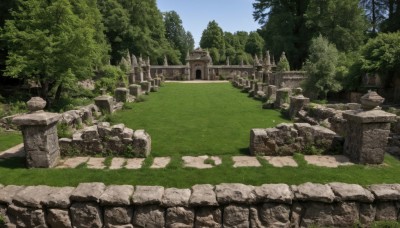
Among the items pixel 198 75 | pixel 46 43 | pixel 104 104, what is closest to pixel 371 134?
pixel 104 104

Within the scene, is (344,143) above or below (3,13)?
below

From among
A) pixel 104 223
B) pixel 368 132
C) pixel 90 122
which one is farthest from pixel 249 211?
pixel 90 122

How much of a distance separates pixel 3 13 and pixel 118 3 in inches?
999

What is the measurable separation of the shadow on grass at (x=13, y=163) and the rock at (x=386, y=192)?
7.49 metres

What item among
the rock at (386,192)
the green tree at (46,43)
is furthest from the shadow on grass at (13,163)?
the green tree at (46,43)

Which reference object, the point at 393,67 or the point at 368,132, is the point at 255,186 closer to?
the point at 368,132

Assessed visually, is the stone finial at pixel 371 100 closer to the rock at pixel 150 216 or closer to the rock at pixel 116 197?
the rock at pixel 150 216

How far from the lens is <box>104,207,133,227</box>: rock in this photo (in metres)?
5.21

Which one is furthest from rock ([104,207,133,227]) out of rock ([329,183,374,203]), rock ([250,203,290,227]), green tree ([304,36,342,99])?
green tree ([304,36,342,99])

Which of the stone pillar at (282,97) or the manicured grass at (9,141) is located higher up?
the stone pillar at (282,97)

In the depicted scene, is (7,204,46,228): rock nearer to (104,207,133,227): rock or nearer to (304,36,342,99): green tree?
(104,207,133,227): rock

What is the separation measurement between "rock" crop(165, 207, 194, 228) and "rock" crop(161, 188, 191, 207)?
3.5 inches

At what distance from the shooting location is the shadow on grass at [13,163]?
6.93 metres

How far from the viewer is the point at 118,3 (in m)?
44.1
